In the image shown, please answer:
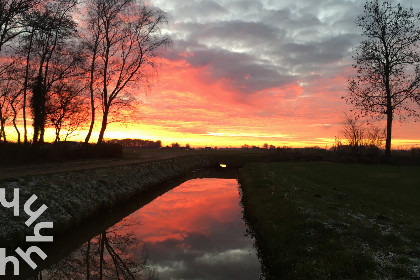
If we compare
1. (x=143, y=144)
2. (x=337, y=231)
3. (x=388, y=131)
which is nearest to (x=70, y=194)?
(x=337, y=231)

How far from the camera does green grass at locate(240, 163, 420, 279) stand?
9805 mm

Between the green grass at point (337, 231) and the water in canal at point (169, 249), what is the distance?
1.25m

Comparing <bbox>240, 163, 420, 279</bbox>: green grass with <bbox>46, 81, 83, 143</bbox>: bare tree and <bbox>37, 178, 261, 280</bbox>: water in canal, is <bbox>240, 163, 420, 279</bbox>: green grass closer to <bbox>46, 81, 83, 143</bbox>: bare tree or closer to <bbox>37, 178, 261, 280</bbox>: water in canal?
<bbox>37, 178, 261, 280</bbox>: water in canal

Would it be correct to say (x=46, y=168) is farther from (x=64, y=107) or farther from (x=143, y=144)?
(x=143, y=144)

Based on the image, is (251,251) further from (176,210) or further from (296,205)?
(176,210)

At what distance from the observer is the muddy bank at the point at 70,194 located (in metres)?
13.3

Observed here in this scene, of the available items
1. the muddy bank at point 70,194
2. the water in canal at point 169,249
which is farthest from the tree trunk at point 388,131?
the muddy bank at point 70,194

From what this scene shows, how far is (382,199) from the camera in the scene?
21.3m

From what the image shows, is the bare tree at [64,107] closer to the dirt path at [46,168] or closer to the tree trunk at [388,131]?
the dirt path at [46,168]

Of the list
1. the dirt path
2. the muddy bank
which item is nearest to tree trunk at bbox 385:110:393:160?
the muddy bank

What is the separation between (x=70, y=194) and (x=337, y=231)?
14665 mm

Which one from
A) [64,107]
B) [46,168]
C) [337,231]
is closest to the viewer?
[337,231]

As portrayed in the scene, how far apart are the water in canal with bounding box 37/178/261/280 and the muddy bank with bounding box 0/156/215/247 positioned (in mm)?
2117

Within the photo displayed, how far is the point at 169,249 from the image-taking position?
47.4 feet
